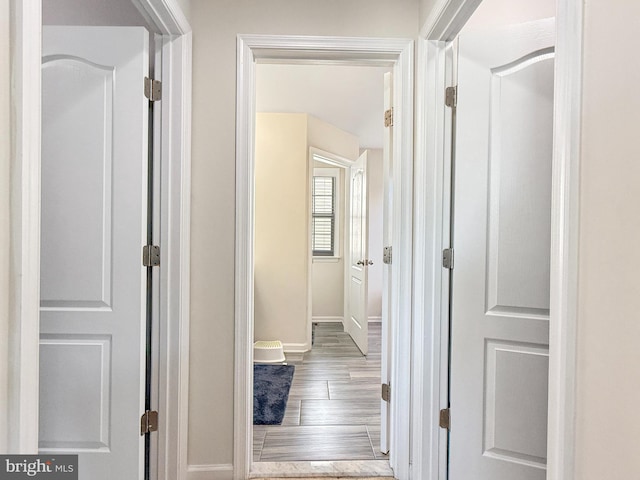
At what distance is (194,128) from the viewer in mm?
1989

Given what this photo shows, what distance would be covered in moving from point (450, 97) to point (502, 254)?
2.47 ft

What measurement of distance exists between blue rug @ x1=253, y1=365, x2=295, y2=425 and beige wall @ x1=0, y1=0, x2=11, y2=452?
208 cm

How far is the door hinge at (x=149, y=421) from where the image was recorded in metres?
1.79

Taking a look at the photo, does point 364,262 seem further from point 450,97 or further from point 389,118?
point 450,97

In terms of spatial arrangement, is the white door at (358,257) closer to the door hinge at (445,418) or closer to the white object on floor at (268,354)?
the white object on floor at (268,354)

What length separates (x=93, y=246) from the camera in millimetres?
1698

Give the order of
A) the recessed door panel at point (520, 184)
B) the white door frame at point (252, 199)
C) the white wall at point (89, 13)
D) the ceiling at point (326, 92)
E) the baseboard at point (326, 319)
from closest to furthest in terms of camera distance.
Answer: the recessed door panel at point (520, 184), the white door frame at point (252, 199), the white wall at point (89, 13), the ceiling at point (326, 92), the baseboard at point (326, 319)

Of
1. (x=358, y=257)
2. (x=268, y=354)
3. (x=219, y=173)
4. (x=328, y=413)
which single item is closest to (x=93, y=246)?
(x=219, y=173)

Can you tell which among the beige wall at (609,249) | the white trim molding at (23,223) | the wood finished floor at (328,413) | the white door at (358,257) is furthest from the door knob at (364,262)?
the white trim molding at (23,223)

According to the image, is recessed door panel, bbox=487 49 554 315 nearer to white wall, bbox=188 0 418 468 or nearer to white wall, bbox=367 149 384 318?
white wall, bbox=188 0 418 468

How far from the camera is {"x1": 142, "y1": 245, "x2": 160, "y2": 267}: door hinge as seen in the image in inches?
70.1

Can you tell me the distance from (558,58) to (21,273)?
3.99 ft

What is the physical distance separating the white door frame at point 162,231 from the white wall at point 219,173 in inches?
2.3

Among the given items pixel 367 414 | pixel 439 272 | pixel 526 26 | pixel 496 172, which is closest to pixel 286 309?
pixel 367 414
